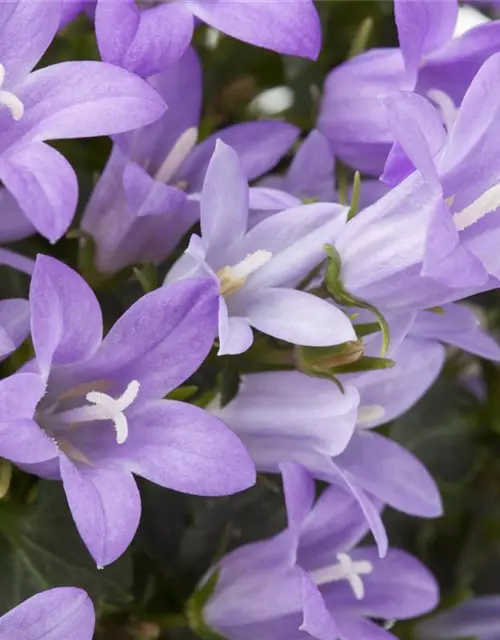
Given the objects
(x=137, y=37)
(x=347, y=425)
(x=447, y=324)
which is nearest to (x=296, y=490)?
(x=347, y=425)

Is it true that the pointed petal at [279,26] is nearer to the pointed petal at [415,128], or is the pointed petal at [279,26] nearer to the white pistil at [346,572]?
the pointed petal at [415,128]

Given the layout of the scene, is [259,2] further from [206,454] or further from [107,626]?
[107,626]

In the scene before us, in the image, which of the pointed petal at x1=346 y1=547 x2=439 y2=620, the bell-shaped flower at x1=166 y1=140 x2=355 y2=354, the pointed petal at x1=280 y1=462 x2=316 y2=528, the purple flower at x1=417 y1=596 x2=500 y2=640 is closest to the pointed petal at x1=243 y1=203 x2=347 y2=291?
the bell-shaped flower at x1=166 y1=140 x2=355 y2=354

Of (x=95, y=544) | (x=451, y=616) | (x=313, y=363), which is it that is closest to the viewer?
(x=95, y=544)

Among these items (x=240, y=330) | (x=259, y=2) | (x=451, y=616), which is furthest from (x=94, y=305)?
(x=451, y=616)

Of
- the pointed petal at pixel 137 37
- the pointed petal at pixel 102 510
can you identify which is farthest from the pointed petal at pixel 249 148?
the pointed petal at pixel 102 510

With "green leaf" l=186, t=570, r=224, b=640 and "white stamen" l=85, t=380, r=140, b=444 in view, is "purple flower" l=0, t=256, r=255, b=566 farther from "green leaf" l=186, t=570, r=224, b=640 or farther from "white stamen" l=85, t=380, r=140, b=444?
"green leaf" l=186, t=570, r=224, b=640
